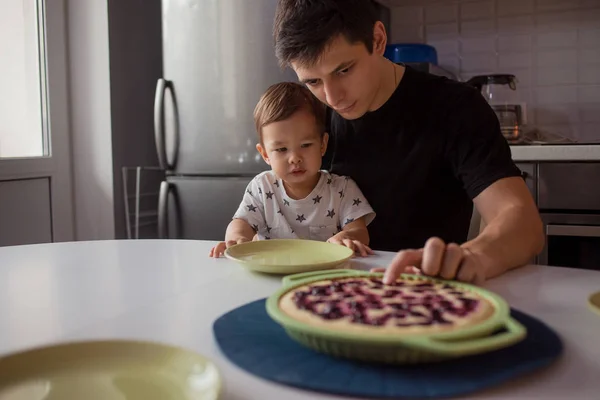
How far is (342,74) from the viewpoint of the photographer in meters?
1.27

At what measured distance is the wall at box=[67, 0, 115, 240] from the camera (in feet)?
8.83

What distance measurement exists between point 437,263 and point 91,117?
7.53 ft

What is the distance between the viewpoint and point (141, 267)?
1.05 meters

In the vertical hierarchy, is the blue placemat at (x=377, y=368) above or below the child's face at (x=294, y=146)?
below

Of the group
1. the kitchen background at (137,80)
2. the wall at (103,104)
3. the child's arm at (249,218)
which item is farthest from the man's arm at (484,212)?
the wall at (103,104)

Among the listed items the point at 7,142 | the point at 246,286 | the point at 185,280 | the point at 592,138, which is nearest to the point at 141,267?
the point at 185,280

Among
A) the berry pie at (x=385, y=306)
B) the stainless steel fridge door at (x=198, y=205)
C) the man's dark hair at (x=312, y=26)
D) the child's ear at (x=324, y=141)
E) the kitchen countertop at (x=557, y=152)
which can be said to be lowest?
the stainless steel fridge door at (x=198, y=205)

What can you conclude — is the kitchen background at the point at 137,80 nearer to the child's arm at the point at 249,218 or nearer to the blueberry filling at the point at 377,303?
the child's arm at the point at 249,218

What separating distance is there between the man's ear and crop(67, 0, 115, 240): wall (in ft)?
5.51

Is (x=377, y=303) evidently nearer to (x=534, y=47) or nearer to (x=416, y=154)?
(x=416, y=154)

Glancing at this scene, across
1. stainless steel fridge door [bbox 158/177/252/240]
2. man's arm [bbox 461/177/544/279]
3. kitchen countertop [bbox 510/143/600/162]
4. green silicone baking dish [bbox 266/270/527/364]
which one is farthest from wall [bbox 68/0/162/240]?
green silicone baking dish [bbox 266/270/527/364]

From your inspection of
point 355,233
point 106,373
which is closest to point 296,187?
point 355,233

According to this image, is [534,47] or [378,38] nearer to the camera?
Answer: [378,38]

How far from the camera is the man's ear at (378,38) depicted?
133cm
